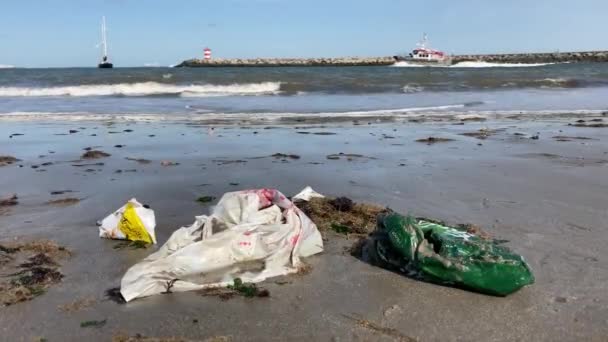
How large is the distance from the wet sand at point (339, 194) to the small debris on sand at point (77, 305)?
39 millimetres

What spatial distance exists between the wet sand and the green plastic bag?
0.09 m

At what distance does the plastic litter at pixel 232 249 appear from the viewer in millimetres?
3510

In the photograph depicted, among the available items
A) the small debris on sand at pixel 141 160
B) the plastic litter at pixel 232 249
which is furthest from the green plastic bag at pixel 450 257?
the small debris on sand at pixel 141 160

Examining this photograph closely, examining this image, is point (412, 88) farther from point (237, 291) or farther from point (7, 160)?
point (237, 291)

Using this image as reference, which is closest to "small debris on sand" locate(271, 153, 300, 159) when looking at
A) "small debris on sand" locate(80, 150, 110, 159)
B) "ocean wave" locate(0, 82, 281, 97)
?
"small debris on sand" locate(80, 150, 110, 159)

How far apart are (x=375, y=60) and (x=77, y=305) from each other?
88.7 metres

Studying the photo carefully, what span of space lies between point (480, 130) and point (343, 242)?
8.01m

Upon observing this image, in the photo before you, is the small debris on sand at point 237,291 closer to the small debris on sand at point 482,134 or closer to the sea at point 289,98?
the small debris on sand at point 482,134

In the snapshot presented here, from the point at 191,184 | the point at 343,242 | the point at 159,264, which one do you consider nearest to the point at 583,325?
the point at 343,242

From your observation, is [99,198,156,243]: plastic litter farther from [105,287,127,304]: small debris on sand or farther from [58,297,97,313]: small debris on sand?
[58,297,97,313]: small debris on sand

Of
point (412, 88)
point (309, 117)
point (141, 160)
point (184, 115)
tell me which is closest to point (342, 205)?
point (141, 160)

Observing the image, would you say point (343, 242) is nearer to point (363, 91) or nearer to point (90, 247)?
point (90, 247)

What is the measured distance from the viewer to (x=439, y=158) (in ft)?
27.5

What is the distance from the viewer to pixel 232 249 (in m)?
3.77
